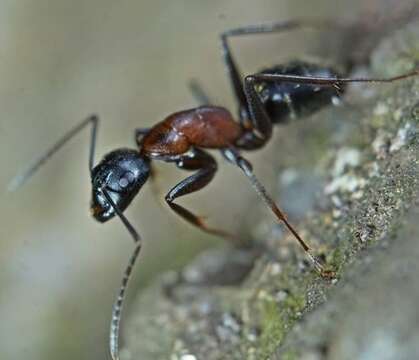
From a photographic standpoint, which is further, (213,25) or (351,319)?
(213,25)

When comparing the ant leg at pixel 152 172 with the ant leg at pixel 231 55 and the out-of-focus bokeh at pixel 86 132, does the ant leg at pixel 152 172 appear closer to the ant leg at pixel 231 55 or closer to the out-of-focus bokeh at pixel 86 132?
the out-of-focus bokeh at pixel 86 132

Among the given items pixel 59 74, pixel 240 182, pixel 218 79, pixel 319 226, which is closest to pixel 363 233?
pixel 319 226

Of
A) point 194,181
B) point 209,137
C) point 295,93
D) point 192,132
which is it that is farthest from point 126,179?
point 295,93

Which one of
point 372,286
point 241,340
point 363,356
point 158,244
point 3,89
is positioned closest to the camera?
point 363,356

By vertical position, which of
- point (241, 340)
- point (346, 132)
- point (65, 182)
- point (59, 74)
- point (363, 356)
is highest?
point (59, 74)

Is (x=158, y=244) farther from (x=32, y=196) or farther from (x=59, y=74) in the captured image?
(x=59, y=74)

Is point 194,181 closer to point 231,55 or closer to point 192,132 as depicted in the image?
point 192,132

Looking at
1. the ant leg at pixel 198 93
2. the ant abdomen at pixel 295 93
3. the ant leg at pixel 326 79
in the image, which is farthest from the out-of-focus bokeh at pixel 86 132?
the ant leg at pixel 326 79
